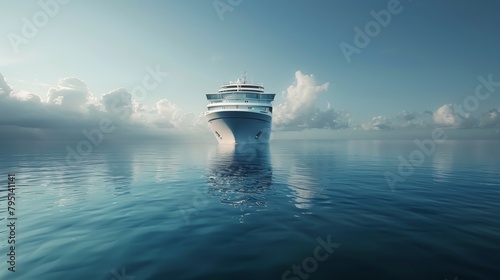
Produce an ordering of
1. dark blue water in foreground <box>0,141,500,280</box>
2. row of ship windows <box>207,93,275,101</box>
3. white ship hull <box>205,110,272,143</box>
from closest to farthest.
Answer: dark blue water in foreground <box>0,141,500,280</box> < white ship hull <box>205,110,272,143</box> < row of ship windows <box>207,93,275,101</box>

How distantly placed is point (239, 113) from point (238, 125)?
4.17 meters

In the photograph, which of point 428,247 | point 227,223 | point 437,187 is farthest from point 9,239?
point 437,187

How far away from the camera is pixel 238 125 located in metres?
69.3

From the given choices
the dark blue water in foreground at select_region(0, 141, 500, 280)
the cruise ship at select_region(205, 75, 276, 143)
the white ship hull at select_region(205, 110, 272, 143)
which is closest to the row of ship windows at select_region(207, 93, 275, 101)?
the cruise ship at select_region(205, 75, 276, 143)

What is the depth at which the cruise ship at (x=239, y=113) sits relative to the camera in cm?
6826

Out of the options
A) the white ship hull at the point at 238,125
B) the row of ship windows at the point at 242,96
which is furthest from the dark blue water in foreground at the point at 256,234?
the row of ship windows at the point at 242,96

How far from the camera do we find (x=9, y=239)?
8.22 metres

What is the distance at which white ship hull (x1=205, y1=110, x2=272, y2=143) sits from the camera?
6750 centimetres

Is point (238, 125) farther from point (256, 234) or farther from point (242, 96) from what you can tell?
point (256, 234)

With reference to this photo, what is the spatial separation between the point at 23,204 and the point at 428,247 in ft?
62.6

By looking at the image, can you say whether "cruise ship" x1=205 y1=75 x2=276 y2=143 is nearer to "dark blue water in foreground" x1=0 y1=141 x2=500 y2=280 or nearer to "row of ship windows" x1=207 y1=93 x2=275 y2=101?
"row of ship windows" x1=207 y1=93 x2=275 y2=101

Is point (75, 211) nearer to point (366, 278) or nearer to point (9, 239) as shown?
point (9, 239)

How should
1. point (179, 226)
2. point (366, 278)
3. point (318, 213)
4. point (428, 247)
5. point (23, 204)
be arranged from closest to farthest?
point (366, 278), point (428, 247), point (179, 226), point (318, 213), point (23, 204)

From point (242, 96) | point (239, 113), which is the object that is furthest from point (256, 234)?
point (242, 96)
